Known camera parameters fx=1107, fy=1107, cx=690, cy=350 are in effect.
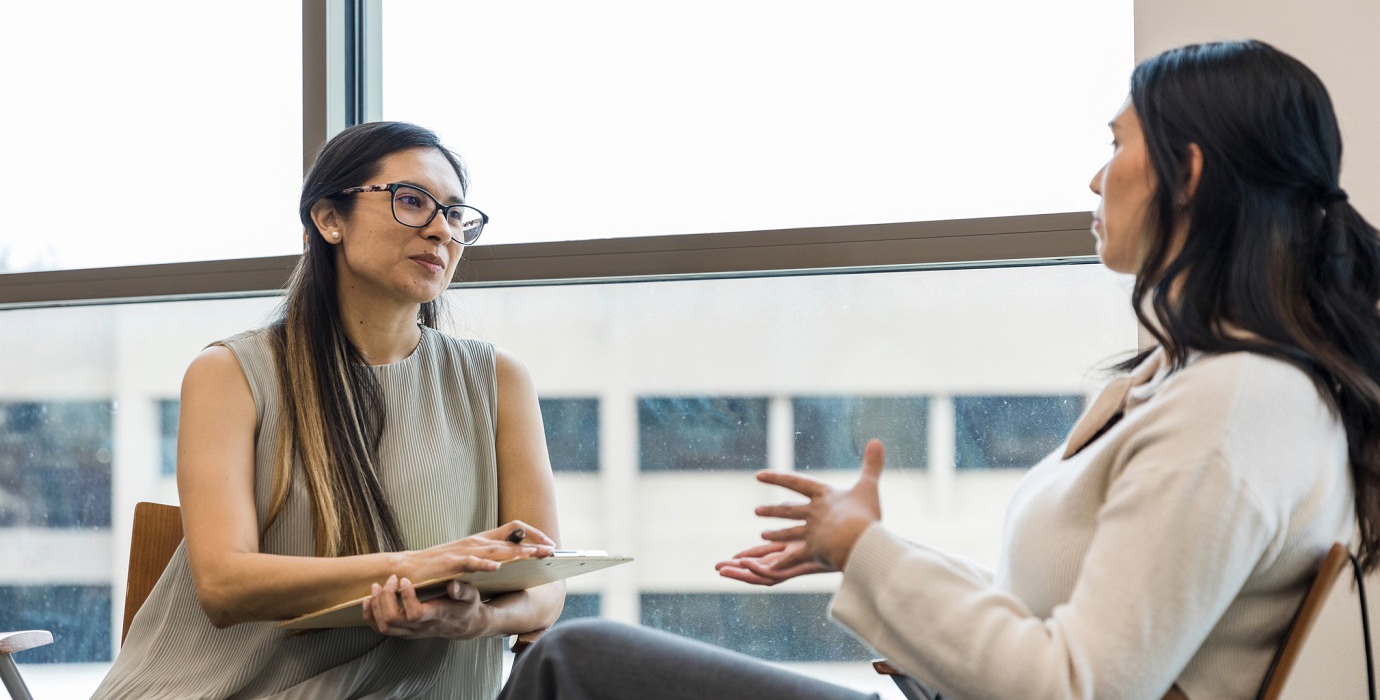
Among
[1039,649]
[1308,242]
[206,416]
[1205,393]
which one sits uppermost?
[1308,242]

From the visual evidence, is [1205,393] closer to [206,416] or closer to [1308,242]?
[1308,242]

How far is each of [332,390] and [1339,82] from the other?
67.4 inches

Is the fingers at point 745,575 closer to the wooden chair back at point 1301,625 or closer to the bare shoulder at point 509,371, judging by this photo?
the wooden chair back at point 1301,625

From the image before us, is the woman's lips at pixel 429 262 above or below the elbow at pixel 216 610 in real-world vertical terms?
above

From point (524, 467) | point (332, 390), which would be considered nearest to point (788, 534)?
point (524, 467)

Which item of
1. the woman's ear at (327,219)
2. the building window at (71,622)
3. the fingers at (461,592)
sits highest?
the woman's ear at (327,219)

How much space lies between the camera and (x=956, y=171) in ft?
7.16

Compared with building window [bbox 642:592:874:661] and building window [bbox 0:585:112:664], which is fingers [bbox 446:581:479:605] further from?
building window [bbox 0:585:112:664]

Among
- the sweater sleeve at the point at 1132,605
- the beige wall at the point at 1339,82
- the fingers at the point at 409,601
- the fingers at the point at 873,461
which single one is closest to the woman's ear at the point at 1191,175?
the sweater sleeve at the point at 1132,605

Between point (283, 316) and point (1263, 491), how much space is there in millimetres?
1584

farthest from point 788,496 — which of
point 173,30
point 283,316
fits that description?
point 173,30

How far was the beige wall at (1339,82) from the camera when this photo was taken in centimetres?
173

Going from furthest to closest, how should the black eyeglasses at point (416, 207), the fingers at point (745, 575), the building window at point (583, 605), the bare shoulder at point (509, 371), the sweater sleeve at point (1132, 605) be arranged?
1. the building window at point (583, 605)
2. the bare shoulder at point (509, 371)
3. the black eyeglasses at point (416, 207)
4. the fingers at point (745, 575)
5. the sweater sleeve at point (1132, 605)

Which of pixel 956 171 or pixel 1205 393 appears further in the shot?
pixel 956 171
